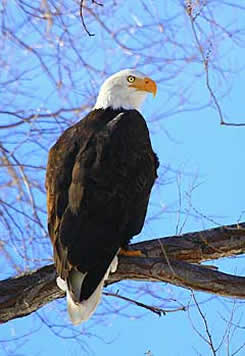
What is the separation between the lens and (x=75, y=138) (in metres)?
3.48

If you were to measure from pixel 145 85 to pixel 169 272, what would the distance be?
121 cm

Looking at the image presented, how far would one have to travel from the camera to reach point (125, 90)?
12.8ft

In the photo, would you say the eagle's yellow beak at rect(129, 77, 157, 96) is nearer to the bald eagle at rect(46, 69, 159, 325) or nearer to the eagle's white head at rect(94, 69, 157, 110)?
the eagle's white head at rect(94, 69, 157, 110)

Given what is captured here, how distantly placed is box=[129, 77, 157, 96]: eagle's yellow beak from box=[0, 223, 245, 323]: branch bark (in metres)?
0.87

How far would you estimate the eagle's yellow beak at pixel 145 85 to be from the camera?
3957mm

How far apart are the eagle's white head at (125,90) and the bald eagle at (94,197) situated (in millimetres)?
164

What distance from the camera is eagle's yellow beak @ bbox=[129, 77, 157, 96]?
13.0ft

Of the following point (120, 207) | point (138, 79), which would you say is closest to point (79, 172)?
point (120, 207)

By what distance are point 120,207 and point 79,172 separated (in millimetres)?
201

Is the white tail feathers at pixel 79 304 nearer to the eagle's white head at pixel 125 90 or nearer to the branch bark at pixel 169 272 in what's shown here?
the branch bark at pixel 169 272

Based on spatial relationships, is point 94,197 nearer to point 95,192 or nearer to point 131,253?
point 95,192

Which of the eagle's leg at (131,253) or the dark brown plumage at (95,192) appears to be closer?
the dark brown plumage at (95,192)

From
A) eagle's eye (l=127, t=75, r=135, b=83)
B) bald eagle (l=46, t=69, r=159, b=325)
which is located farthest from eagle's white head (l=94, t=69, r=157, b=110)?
bald eagle (l=46, t=69, r=159, b=325)

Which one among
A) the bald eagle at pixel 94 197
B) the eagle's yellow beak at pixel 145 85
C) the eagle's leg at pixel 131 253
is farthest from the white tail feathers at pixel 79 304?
the eagle's yellow beak at pixel 145 85
